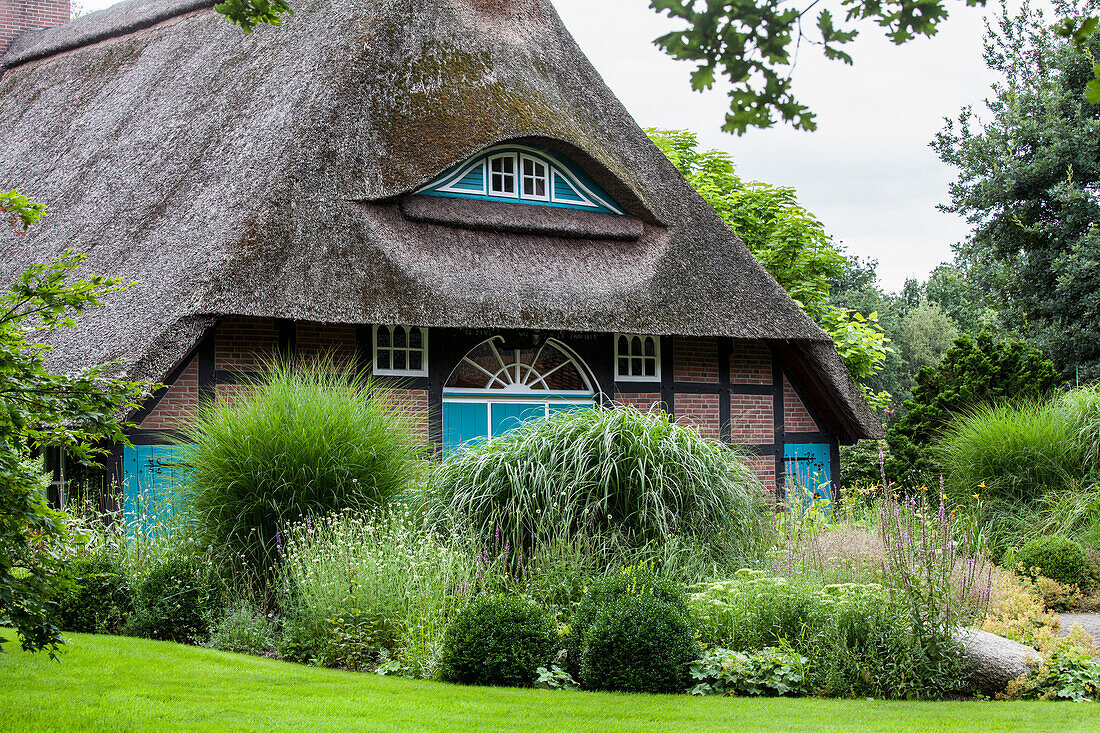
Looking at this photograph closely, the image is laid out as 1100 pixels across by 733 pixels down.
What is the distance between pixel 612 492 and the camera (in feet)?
26.2

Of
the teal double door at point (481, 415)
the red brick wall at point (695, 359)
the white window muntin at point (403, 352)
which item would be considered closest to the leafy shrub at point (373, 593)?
the white window muntin at point (403, 352)

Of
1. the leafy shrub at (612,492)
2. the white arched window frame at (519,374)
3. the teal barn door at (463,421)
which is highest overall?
the white arched window frame at (519,374)

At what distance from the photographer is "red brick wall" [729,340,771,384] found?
1377 centimetres

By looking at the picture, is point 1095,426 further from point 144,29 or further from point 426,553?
point 144,29

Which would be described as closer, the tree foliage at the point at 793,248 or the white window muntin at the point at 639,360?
the white window muntin at the point at 639,360

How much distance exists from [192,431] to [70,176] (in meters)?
6.90

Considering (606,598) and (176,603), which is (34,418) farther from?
(606,598)

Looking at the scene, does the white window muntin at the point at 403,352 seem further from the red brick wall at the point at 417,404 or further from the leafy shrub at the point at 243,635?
the leafy shrub at the point at 243,635

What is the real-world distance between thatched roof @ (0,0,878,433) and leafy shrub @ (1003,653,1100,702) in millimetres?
6659

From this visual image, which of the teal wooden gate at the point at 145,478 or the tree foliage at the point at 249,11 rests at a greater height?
the tree foliage at the point at 249,11

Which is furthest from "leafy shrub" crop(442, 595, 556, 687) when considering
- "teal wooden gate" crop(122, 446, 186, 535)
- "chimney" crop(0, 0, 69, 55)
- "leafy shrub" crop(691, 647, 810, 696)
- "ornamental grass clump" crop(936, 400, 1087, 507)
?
"chimney" crop(0, 0, 69, 55)

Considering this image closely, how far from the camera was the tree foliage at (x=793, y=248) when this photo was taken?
61.4ft

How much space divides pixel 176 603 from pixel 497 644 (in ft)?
8.88

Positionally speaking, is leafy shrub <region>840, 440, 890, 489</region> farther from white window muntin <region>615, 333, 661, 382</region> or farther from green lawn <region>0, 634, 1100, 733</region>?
green lawn <region>0, 634, 1100, 733</region>
